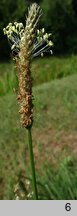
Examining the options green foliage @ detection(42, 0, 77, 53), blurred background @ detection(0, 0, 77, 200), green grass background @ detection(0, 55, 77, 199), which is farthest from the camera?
green foliage @ detection(42, 0, 77, 53)

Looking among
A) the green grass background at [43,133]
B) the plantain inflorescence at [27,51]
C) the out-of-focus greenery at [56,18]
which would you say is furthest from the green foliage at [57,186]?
the out-of-focus greenery at [56,18]

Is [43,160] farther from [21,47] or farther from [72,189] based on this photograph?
[21,47]

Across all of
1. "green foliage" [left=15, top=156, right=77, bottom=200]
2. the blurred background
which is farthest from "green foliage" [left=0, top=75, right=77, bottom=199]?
"green foliage" [left=15, top=156, right=77, bottom=200]

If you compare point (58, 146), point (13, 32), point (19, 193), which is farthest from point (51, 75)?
point (13, 32)

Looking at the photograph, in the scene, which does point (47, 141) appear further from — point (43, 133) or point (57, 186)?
point (57, 186)

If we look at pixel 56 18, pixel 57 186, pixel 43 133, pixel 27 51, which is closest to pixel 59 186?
pixel 57 186

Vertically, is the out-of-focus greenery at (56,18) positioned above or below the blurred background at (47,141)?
above

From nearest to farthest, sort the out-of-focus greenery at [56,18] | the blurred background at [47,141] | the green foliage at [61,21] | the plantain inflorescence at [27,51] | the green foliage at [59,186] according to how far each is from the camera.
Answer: the plantain inflorescence at [27,51], the green foliage at [59,186], the blurred background at [47,141], the out-of-focus greenery at [56,18], the green foliage at [61,21]

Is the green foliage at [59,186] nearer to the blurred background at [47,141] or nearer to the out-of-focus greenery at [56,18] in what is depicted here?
the blurred background at [47,141]

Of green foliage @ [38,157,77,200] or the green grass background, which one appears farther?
the green grass background

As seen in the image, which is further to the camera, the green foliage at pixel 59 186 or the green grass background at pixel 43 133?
the green grass background at pixel 43 133

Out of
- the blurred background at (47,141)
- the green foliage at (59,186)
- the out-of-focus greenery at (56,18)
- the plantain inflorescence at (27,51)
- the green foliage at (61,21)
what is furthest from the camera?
the green foliage at (61,21)

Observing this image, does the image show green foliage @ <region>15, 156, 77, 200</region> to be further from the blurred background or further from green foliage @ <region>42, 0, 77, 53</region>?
green foliage @ <region>42, 0, 77, 53</region>
